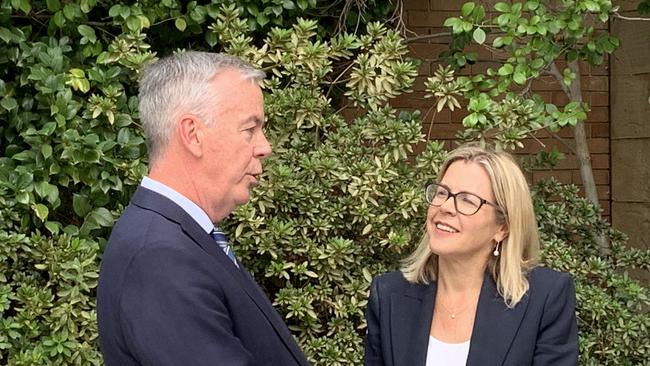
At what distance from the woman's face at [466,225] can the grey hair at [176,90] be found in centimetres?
118

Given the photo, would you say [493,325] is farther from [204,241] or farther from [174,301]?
[174,301]

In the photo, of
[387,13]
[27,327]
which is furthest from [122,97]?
[387,13]

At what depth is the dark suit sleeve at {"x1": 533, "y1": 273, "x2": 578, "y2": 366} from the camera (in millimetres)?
2900

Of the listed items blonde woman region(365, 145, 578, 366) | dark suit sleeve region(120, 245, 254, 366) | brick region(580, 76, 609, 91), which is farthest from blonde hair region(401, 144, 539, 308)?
brick region(580, 76, 609, 91)

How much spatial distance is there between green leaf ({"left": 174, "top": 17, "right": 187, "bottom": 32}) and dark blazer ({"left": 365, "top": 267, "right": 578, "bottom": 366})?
168 centimetres

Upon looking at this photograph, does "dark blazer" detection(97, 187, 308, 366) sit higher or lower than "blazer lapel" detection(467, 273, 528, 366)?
higher

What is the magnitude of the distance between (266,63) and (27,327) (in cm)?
153

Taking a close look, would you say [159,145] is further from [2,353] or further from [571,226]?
[571,226]

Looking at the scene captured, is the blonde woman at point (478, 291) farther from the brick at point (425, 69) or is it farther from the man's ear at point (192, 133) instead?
the brick at point (425, 69)

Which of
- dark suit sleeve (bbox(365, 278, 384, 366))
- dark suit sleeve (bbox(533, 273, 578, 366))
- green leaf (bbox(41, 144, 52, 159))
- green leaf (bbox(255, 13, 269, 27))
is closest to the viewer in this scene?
dark suit sleeve (bbox(533, 273, 578, 366))

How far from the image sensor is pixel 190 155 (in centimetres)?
190

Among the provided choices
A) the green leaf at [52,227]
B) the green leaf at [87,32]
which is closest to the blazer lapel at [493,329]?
the green leaf at [52,227]

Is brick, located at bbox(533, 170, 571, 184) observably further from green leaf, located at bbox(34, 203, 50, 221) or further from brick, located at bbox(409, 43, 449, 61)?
green leaf, located at bbox(34, 203, 50, 221)

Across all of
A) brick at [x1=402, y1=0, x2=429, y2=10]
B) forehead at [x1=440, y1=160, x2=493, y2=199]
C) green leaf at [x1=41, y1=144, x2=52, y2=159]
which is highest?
brick at [x1=402, y1=0, x2=429, y2=10]
